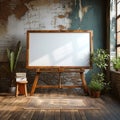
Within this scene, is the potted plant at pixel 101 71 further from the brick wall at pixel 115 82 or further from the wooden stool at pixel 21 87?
the wooden stool at pixel 21 87

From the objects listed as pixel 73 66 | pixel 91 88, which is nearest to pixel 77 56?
pixel 73 66

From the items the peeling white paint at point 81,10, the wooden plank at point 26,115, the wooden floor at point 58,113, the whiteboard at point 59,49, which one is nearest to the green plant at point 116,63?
the whiteboard at point 59,49

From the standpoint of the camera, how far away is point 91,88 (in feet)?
20.9

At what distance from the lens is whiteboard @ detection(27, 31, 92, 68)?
6574mm

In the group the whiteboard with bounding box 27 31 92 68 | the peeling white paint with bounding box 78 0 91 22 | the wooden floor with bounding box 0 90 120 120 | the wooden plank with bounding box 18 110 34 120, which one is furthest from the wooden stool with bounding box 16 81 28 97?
the peeling white paint with bounding box 78 0 91 22

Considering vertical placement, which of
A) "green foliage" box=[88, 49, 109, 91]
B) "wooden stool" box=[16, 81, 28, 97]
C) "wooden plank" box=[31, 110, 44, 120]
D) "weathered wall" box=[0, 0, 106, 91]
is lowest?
"wooden plank" box=[31, 110, 44, 120]

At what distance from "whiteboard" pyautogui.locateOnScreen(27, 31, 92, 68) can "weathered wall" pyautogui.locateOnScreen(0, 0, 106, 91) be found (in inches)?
33.8

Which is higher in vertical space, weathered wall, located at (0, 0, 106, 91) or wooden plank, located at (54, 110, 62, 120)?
weathered wall, located at (0, 0, 106, 91)

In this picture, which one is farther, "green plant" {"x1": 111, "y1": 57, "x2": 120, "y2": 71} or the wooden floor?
"green plant" {"x1": 111, "y1": 57, "x2": 120, "y2": 71}

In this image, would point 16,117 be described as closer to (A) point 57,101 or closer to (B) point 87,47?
(A) point 57,101

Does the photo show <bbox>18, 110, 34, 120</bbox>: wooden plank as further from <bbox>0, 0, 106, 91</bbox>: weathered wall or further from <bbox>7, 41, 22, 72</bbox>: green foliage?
<bbox>0, 0, 106, 91</bbox>: weathered wall

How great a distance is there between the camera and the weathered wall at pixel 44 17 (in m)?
7.44

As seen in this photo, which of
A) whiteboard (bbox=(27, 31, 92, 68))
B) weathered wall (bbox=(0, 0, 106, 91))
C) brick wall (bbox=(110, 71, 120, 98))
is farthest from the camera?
weathered wall (bbox=(0, 0, 106, 91))

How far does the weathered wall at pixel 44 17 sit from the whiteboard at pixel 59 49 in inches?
33.8
